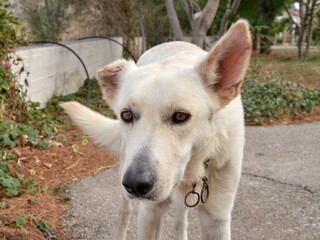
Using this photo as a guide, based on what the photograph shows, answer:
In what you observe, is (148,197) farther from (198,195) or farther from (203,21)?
(203,21)

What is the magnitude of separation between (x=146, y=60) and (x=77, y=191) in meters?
1.44

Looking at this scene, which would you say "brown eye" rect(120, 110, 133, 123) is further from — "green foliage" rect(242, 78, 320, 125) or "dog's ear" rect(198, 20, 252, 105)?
"green foliage" rect(242, 78, 320, 125)

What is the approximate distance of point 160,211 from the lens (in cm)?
275

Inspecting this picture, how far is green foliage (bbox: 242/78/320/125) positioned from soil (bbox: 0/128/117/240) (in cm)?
278

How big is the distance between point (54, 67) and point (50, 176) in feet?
10.8

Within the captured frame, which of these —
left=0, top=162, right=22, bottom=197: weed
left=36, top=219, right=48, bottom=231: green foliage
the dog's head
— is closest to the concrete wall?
left=0, top=162, right=22, bottom=197: weed

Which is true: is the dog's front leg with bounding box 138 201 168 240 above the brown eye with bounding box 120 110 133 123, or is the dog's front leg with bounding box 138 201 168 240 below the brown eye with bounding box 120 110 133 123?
below

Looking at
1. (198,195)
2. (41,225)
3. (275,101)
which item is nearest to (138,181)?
(198,195)

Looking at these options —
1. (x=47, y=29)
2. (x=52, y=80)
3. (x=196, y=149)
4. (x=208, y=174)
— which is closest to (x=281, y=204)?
(x=208, y=174)

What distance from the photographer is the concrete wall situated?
20.6 ft

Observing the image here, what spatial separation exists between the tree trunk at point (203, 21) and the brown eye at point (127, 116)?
21.3 feet

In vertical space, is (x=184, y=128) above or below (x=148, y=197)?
→ above

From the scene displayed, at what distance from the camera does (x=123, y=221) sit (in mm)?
3332

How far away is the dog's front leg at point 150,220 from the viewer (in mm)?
2723
